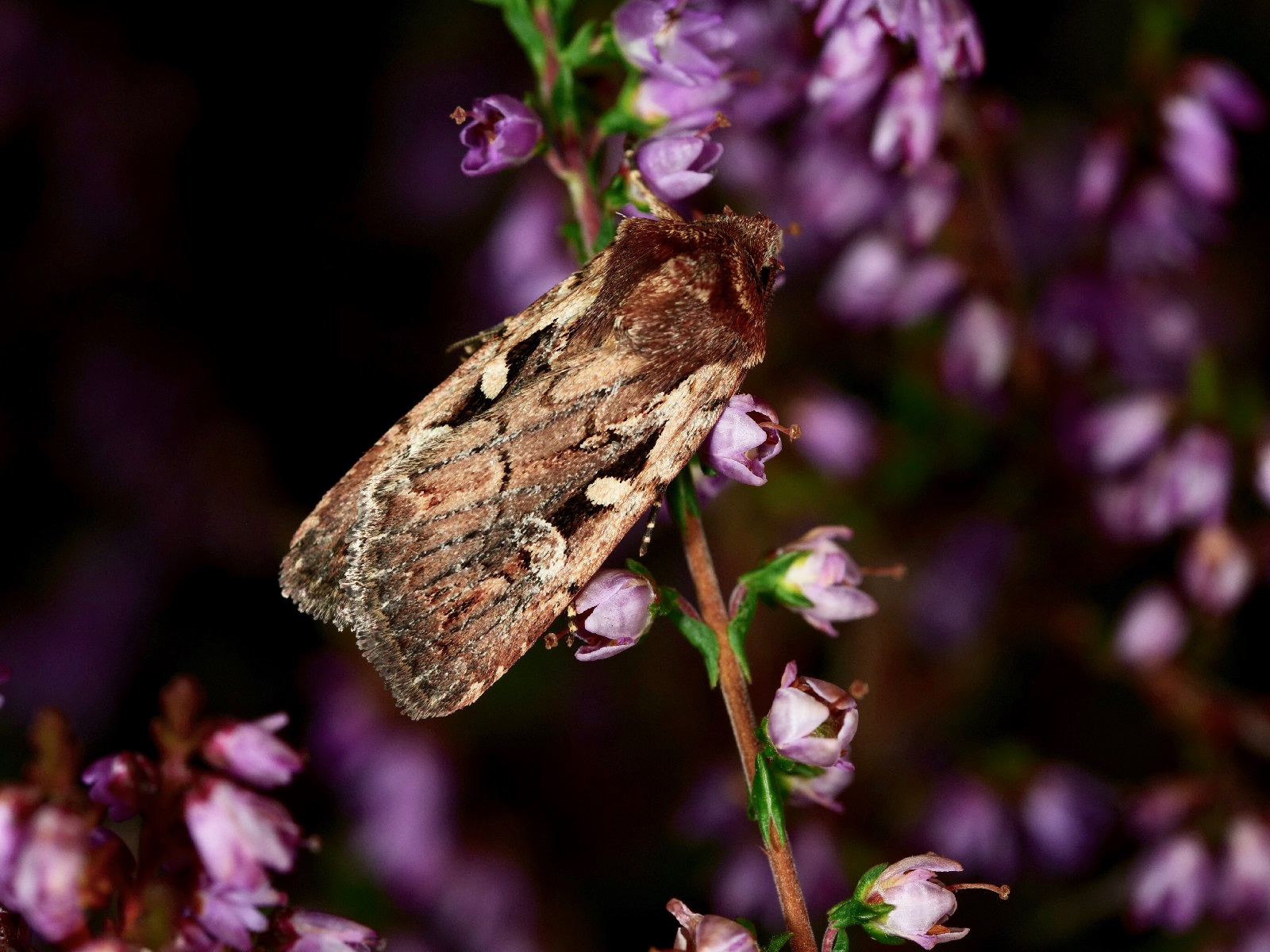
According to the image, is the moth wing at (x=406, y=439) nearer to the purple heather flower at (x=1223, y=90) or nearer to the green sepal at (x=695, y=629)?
the green sepal at (x=695, y=629)

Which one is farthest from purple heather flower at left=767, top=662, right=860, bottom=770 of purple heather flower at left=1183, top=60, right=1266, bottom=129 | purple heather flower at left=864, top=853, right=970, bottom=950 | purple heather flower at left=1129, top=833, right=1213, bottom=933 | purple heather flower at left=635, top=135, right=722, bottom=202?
purple heather flower at left=1183, top=60, right=1266, bottom=129

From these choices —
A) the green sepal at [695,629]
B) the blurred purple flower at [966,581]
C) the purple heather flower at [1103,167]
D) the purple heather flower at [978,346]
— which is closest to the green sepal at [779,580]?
the green sepal at [695,629]

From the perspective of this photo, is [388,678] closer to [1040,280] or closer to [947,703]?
[947,703]

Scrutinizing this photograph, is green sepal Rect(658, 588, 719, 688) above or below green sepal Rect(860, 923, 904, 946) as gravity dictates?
above

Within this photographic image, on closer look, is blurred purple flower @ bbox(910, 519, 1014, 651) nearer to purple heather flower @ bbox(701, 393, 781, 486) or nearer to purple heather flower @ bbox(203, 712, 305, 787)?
purple heather flower @ bbox(701, 393, 781, 486)

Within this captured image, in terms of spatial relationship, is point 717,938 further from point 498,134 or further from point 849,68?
point 849,68
